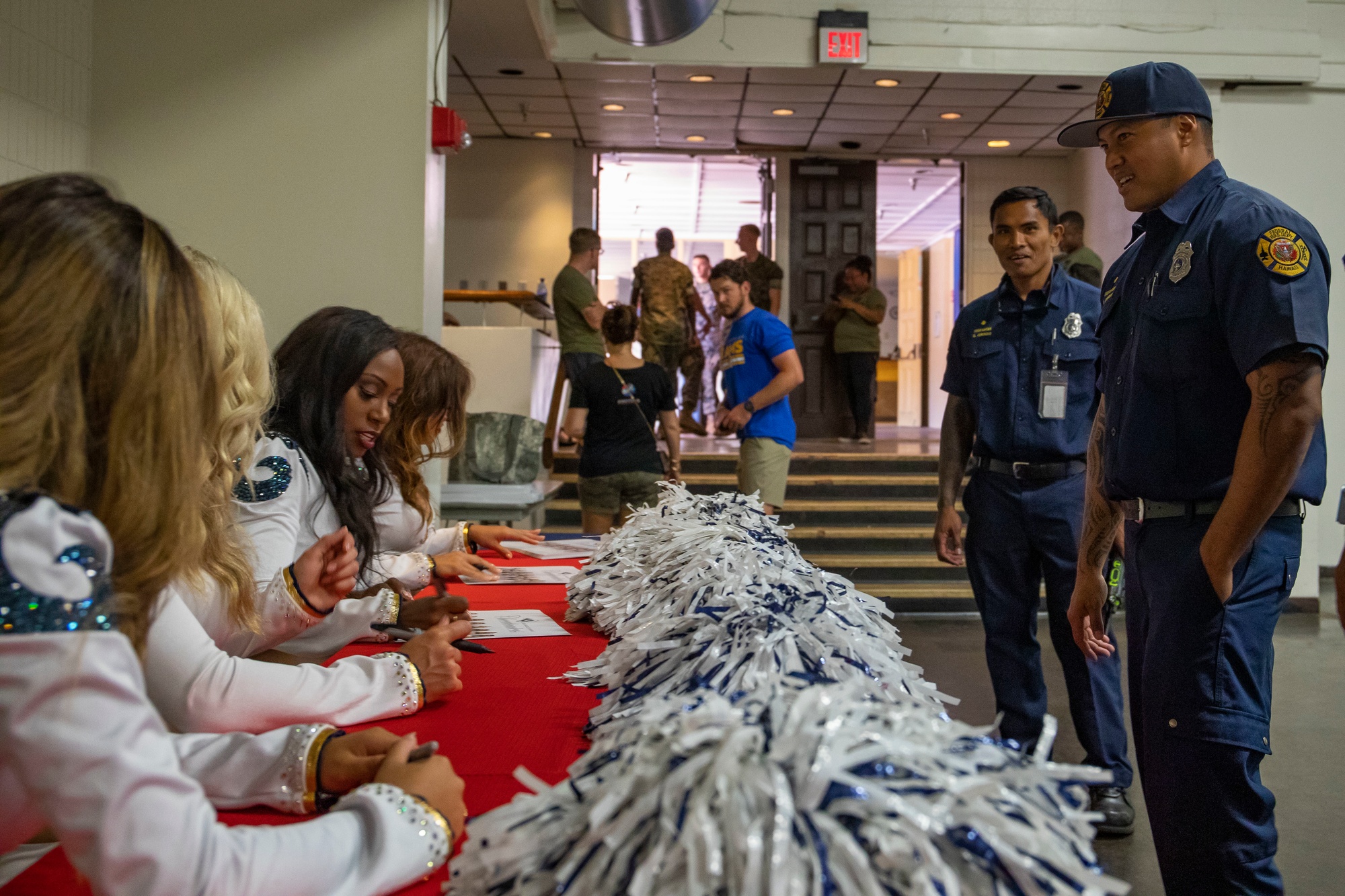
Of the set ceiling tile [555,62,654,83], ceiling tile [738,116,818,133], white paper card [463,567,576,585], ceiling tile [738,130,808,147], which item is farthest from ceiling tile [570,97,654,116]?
white paper card [463,567,576,585]

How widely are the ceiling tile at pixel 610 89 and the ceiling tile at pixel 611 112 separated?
86 mm

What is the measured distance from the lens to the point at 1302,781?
9.87ft

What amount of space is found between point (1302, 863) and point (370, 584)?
2289 millimetres

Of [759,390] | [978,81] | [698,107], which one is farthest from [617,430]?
[698,107]

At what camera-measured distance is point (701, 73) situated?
7.14 m

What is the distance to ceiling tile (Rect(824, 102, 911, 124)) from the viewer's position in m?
7.98

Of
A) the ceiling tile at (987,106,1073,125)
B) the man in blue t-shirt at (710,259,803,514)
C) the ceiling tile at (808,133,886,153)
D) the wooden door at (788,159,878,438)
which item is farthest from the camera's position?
the wooden door at (788,159,878,438)

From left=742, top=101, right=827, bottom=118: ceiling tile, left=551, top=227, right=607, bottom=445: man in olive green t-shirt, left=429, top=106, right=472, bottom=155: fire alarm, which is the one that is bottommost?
left=551, top=227, right=607, bottom=445: man in olive green t-shirt

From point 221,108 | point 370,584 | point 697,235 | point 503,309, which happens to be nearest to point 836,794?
point 370,584

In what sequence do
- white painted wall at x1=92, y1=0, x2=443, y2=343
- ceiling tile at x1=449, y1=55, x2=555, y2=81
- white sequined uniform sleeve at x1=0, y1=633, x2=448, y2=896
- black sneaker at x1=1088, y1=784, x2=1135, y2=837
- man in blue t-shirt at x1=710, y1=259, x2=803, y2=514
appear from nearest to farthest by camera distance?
1. white sequined uniform sleeve at x1=0, y1=633, x2=448, y2=896
2. black sneaker at x1=1088, y1=784, x2=1135, y2=837
3. white painted wall at x1=92, y1=0, x2=443, y2=343
4. man in blue t-shirt at x1=710, y1=259, x2=803, y2=514
5. ceiling tile at x1=449, y1=55, x2=555, y2=81

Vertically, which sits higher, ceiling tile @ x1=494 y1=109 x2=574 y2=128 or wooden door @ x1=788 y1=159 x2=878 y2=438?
ceiling tile @ x1=494 y1=109 x2=574 y2=128

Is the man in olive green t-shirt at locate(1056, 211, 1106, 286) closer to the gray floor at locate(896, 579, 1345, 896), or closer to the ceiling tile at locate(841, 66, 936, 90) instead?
the ceiling tile at locate(841, 66, 936, 90)

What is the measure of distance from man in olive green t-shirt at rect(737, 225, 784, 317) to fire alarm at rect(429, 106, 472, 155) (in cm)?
473

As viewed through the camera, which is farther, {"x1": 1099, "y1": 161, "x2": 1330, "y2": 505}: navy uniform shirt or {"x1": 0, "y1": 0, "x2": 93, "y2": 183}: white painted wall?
{"x1": 0, "y1": 0, "x2": 93, "y2": 183}: white painted wall
